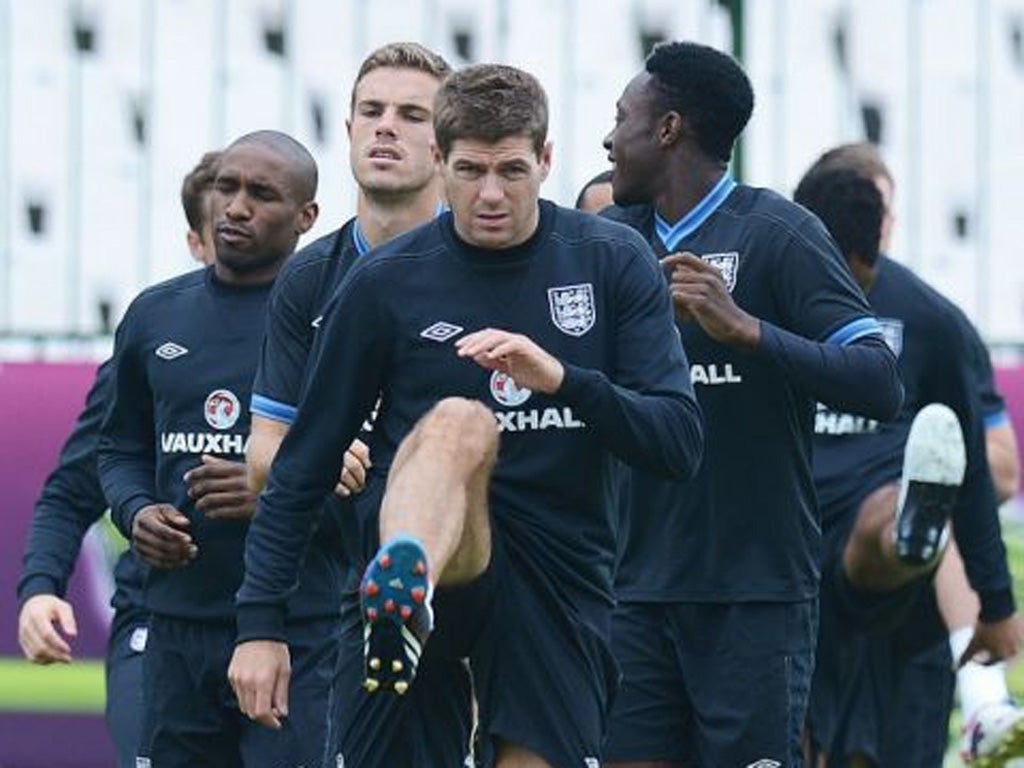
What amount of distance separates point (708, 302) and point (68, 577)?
252 cm

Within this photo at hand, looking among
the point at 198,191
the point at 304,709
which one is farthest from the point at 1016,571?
the point at 304,709

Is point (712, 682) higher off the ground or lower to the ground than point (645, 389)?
lower

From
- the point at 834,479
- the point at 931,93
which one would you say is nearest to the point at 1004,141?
the point at 931,93

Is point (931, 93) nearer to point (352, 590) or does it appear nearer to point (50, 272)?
point (50, 272)

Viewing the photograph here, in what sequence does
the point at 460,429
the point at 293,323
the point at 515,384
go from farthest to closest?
1. the point at 293,323
2. the point at 515,384
3. the point at 460,429

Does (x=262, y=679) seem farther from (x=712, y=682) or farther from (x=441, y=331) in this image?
(x=712, y=682)

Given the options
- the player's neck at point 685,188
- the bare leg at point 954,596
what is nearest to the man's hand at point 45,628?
the player's neck at point 685,188

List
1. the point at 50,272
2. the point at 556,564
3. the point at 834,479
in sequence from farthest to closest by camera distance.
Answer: the point at 50,272 < the point at 834,479 < the point at 556,564

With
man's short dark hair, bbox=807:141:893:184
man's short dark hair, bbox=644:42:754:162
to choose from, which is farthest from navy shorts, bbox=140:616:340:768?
man's short dark hair, bbox=807:141:893:184

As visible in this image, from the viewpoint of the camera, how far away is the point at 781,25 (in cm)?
1152

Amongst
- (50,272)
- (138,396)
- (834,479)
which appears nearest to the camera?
(138,396)

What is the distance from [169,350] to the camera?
9062 millimetres

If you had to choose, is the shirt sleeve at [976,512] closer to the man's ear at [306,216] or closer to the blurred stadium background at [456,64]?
the blurred stadium background at [456,64]

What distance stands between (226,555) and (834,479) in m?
2.01
